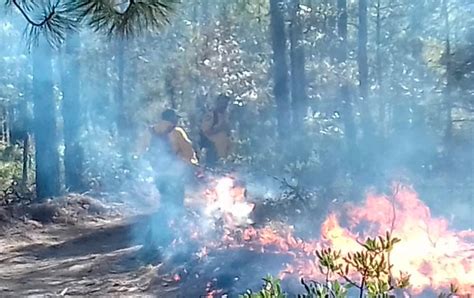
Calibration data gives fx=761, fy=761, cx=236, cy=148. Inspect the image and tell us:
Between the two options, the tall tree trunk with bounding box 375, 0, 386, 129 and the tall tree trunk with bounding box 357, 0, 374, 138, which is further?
the tall tree trunk with bounding box 375, 0, 386, 129

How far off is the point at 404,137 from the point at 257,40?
9819 mm

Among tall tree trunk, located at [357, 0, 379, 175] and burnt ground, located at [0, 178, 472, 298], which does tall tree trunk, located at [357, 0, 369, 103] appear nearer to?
tall tree trunk, located at [357, 0, 379, 175]

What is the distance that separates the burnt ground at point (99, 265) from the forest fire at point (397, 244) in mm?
312

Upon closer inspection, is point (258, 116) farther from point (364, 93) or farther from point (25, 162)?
point (25, 162)

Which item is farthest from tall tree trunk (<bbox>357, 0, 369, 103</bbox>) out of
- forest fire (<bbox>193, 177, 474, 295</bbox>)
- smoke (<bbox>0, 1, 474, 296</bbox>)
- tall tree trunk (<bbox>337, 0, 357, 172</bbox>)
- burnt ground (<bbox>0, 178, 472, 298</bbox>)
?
forest fire (<bbox>193, 177, 474, 295</bbox>)

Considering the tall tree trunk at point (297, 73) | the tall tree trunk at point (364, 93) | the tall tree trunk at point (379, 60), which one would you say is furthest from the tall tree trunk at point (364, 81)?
the tall tree trunk at point (379, 60)

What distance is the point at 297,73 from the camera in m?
20.0

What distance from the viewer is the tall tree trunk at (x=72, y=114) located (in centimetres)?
1741

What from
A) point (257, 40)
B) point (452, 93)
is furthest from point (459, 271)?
point (257, 40)

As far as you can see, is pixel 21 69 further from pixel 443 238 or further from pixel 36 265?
pixel 443 238

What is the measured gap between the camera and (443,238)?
23.8 feet

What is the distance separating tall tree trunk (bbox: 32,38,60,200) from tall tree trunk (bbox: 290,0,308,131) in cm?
620

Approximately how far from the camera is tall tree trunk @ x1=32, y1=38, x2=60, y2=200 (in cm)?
1535

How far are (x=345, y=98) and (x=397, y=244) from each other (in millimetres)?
15109
